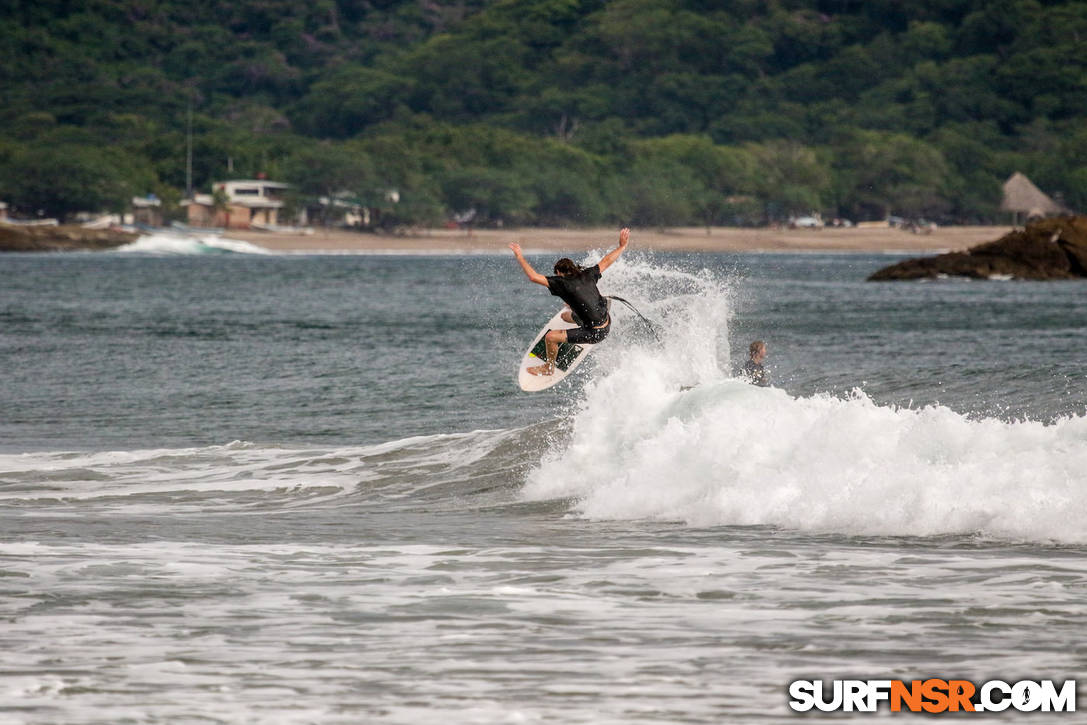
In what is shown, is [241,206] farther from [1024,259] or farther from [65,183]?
[1024,259]

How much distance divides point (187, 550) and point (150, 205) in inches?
6783

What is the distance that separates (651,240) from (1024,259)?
7979 cm

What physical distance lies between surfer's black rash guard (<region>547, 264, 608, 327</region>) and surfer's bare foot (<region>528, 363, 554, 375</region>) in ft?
8.86

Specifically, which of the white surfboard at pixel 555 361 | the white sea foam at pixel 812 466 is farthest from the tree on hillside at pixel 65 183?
the white sea foam at pixel 812 466

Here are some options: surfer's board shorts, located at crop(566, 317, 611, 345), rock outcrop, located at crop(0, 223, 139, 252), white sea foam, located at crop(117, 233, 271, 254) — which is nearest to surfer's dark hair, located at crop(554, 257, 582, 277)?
surfer's board shorts, located at crop(566, 317, 611, 345)

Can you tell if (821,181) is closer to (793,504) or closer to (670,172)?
(670,172)

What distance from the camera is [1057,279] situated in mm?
84625

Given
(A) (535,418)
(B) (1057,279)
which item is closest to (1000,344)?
(A) (535,418)

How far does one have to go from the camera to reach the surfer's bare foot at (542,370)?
78.2 ft

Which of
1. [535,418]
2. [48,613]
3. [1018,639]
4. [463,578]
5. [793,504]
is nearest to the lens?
[1018,639]

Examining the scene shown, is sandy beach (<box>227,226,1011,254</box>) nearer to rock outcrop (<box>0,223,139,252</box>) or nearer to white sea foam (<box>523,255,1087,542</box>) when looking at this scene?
rock outcrop (<box>0,223,139,252</box>)

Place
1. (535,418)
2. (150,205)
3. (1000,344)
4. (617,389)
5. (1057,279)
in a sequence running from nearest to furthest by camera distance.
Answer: (617,389)
(535,418)
(1000,344)
(1057,279)
(150,205)

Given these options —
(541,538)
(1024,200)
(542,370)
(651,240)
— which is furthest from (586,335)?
(1024,200)

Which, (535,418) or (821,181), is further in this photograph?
(821,181)
